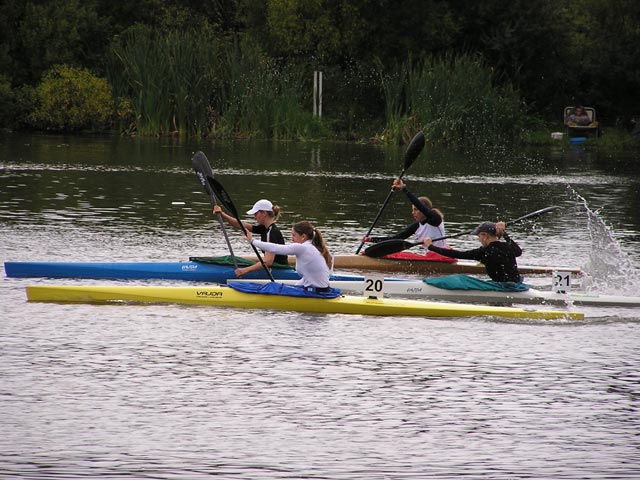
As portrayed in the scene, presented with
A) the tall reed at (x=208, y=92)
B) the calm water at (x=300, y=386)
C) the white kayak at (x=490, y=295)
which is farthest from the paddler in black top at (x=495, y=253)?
the tall reed at (x=208, y=92)

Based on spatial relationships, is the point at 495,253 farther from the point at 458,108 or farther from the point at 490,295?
the point at 458,108

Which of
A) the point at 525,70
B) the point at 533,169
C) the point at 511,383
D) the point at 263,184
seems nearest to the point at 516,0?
the point at 525,70

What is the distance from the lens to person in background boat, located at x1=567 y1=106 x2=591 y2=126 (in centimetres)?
5297

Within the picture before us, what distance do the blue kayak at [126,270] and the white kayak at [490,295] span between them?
3.95ft

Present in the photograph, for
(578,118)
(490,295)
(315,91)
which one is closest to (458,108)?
(315,91)

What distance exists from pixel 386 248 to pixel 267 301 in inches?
138

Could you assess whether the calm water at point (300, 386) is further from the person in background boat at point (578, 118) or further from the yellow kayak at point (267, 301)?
the person in background boat at point (578, 118)

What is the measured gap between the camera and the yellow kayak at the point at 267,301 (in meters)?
14.2

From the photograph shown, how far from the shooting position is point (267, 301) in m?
14.3

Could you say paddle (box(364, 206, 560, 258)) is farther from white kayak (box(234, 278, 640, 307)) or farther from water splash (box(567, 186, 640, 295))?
white kayak (box(234, 278, 640, 307))

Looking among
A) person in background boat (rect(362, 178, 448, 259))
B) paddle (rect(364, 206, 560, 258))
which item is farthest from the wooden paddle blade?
person in background boat (rect(362, 178, 448, 259))

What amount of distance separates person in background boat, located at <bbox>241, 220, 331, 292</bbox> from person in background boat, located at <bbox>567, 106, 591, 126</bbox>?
40.4 m

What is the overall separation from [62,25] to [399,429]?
149 feet

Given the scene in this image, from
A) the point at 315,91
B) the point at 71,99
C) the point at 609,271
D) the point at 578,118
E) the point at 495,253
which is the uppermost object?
the point at 315,91
